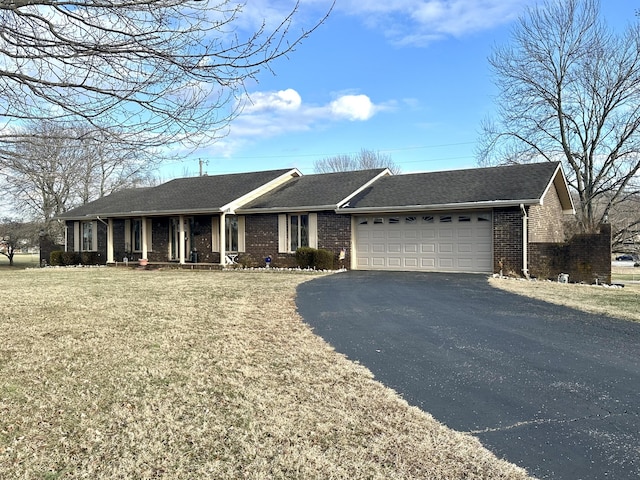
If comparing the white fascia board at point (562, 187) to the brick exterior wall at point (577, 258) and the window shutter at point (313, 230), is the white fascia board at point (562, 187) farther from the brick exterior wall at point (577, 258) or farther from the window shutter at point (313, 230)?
the window shutter at point (313, 230)

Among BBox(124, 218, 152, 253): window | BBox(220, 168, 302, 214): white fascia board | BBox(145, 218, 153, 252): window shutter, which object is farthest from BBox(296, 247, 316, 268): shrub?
BBox(124, 218, 152, 253): window

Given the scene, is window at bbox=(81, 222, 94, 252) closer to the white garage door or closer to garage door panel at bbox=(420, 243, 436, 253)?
the white garage door

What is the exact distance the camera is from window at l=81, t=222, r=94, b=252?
934 inches

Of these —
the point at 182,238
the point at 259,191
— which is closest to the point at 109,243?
the point at 182,238

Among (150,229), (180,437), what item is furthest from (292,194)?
(180,437)

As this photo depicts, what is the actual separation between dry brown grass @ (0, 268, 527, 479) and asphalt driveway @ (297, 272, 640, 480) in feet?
1.13

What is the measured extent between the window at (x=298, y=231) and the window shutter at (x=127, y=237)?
28.1ft

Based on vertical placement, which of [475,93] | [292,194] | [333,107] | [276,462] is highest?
[475,93]

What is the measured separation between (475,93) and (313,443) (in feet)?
77.7

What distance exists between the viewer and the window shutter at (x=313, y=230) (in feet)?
58.8

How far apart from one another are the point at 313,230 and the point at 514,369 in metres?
13.3

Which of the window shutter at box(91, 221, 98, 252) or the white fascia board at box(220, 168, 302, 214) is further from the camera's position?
the window shutter at box(91, 221, 98, 252)

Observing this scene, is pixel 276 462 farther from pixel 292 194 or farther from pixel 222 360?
pixel 292 194

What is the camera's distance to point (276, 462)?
9.93 feet
